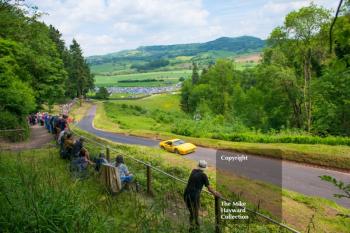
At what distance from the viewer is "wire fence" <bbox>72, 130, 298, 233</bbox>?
609 centimetres

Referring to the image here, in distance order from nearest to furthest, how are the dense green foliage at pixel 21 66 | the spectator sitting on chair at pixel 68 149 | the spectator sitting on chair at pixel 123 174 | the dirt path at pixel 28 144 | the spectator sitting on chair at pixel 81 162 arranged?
the spectator sitting on chair at pixel 123 174, the spectator sitting on chair at pixel 81 162, the spectator sitting on chair at pixel 68 149, the dense green foliage at pixel 21 66, the dirt path at pixel 28 144

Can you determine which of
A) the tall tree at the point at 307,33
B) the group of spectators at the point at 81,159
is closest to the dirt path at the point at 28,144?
the group of spectators at the point at 81,159

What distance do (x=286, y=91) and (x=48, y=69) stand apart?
93.9ft

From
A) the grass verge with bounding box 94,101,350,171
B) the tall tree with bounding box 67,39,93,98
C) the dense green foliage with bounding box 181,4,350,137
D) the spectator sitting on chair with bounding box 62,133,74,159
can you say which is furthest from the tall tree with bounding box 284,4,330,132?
the tall tree with bounding box 67,39,93,98

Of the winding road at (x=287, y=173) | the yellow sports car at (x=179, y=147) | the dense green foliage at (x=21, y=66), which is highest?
the dense green foliage at (x=21, y=66)

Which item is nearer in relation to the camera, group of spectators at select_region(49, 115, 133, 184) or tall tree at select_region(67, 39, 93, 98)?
group of spectators at select_region(49, 115, 133, 184)

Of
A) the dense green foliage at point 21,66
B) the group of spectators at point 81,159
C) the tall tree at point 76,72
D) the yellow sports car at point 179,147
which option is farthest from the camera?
the tall tree at point 76,72

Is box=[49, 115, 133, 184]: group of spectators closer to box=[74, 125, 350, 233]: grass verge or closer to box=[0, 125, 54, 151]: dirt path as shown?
box=[74, 125, 350, 233]: grass verge

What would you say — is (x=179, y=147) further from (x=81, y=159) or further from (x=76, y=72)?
(x=76, y=72)

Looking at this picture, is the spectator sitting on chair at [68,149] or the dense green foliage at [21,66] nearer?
the spectator sitting on chair at [68,149]

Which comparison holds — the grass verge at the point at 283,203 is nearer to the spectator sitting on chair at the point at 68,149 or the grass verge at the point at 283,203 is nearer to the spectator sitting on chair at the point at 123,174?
the spectator sitting on chair at the point at 123,174

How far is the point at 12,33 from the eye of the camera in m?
16.2

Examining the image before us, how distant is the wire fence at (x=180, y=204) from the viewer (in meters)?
6.09

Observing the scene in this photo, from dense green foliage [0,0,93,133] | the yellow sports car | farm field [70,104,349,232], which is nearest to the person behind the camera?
farm field [70,104,349,232]
